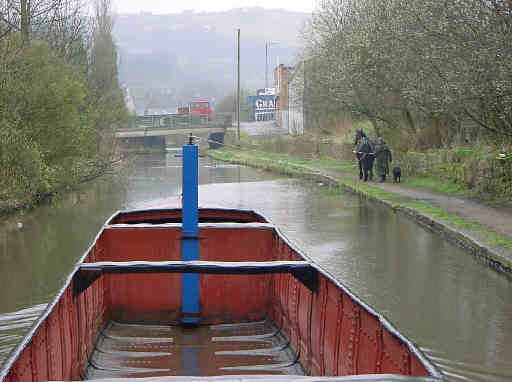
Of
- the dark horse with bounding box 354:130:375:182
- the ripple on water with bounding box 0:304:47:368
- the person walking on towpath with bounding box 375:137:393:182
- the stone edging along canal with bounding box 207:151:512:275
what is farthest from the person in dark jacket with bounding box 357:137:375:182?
the ripple on water with bounding box 0:304:47:368

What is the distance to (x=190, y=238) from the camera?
777cm

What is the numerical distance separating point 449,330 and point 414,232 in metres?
7.31

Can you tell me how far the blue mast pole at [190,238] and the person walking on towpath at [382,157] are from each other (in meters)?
18.1

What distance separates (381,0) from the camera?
27578 millimetres

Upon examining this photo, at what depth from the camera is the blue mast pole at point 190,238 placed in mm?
7512

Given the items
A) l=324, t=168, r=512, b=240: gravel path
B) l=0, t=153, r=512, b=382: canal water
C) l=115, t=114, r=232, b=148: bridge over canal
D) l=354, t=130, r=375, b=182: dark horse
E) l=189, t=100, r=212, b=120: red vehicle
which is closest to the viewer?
l=0, t=153, r=512, b=382: canal water

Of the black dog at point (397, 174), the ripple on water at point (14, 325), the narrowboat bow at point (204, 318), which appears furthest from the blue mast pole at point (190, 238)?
the black dog at point (397, 174)

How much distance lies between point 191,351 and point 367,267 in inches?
215

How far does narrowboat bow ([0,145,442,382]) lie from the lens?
4672 mm

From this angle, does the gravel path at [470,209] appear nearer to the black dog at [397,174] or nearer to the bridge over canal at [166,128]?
the black dog at [397,174]

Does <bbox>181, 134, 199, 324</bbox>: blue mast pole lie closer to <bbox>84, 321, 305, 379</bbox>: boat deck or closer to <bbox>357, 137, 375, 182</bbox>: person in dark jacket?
<bbox>84, 321, 305, 379</bbox>: boat deck

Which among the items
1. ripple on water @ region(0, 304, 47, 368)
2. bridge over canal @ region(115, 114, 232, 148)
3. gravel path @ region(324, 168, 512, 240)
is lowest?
ripple on water @ region(0, 304, 47, 368)

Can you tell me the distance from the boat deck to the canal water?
39.9 inches

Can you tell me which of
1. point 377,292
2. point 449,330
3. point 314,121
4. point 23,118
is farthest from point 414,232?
point 314,121
